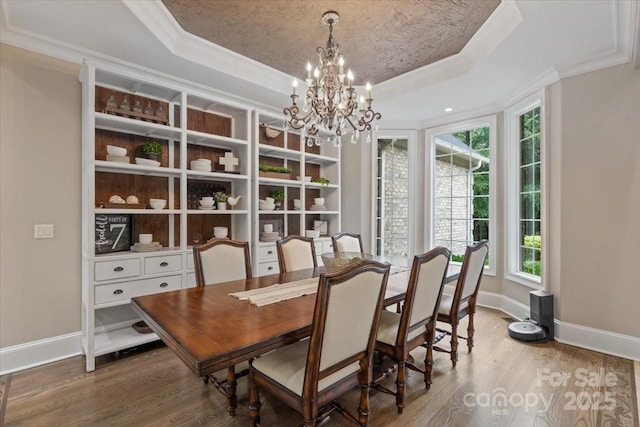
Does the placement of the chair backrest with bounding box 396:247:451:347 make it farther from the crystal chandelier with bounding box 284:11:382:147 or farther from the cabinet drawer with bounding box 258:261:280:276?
the cabinet drawer with bounding box 258:261:280:276

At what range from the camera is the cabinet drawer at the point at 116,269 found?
2615mm

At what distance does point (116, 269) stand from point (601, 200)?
4.41 meters

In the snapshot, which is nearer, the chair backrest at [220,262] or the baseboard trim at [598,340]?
the chair backrest at [220,262]

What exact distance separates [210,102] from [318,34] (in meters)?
1.42

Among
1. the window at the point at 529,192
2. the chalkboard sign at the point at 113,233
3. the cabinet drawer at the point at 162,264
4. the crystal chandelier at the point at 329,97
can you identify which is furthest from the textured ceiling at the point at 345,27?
the cabinet drawer at the point at 162,264

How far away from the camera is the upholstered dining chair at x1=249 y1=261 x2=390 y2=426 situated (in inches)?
56.3

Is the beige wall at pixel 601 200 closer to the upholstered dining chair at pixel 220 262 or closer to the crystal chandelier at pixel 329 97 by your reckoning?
the crystal chandelier at pixel 329 97

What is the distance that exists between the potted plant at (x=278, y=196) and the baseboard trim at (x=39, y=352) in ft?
7.99

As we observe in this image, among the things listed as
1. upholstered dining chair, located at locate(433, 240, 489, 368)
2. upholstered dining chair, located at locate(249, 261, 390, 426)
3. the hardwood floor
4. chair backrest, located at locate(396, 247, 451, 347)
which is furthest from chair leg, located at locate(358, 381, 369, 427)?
upholstered dining chair, located at locate(433, 240, 489, 368)

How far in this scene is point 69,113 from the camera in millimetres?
2803

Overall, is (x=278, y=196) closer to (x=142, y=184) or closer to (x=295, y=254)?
(x=295, y=254)

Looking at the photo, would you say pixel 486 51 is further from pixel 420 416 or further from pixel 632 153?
pixel 420 416

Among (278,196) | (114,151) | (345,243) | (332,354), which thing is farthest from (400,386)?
(114,151)

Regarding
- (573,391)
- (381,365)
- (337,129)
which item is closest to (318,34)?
(337,129)
